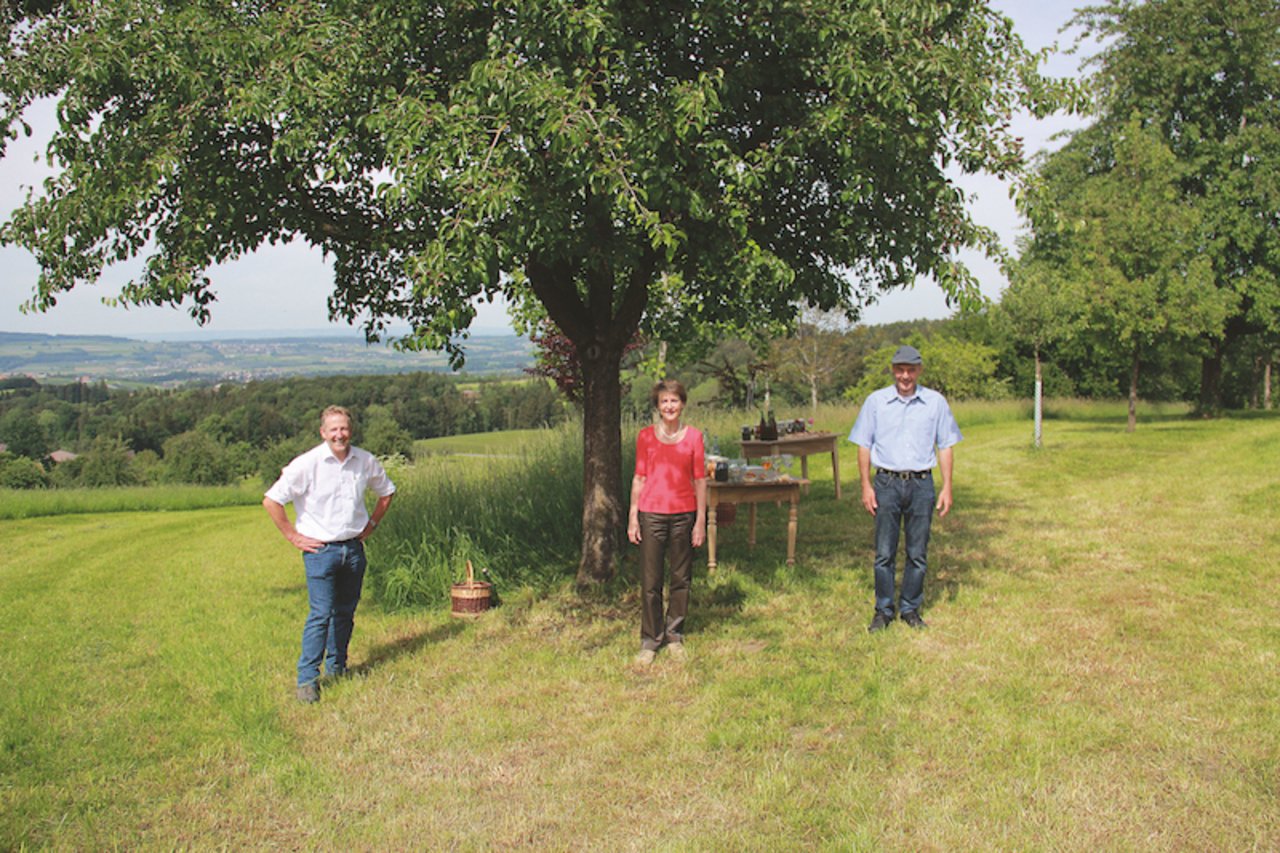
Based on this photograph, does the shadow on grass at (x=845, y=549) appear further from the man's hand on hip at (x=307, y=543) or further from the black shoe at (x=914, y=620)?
the man's hand on hip at (x=307, y=543)

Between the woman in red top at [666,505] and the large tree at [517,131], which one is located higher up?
the large tree at [517,131]

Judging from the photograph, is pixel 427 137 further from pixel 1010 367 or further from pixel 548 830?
pixel 1010 367

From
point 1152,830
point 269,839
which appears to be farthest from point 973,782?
point 269,839

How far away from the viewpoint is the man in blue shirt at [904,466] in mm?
6879

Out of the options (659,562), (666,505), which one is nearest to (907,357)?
(666,505)

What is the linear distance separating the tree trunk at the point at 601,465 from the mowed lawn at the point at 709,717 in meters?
0.45

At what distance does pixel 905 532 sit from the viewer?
694 cm

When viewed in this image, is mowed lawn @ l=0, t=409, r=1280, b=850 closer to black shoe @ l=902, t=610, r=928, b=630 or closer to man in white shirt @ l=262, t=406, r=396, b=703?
black shoe @ l=902, t=610, r=928, b=630

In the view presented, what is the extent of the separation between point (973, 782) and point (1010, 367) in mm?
45259

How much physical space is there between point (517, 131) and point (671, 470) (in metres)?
2.28

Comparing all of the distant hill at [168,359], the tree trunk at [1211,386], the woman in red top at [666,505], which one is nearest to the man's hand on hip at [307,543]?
the woman in red top at [666,505]

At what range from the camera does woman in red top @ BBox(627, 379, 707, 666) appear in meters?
6.48

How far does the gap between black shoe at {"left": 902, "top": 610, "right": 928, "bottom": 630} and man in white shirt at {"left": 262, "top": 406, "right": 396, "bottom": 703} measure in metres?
3.72

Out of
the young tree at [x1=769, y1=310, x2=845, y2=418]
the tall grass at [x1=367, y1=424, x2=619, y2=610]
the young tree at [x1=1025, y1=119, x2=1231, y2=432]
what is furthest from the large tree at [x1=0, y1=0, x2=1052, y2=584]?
the young tree at [x1=769, y1=310, x2=845, y2=418]
